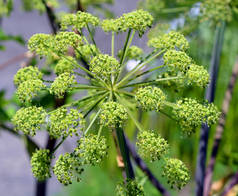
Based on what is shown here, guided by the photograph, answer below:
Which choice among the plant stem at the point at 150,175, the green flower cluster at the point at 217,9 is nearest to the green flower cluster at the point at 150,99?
the plant stem at the point at 150,175

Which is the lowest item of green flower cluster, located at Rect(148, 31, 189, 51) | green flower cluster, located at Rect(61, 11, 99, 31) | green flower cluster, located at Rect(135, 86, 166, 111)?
green flower cluster, located at Rect(135, 86, 166, 111)

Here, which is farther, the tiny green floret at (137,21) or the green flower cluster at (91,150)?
the tiny green floret at (137,21)

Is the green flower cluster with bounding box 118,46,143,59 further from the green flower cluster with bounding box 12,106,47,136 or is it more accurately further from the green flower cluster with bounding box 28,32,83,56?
the green flower cluster with bounding box 12,106,47,136

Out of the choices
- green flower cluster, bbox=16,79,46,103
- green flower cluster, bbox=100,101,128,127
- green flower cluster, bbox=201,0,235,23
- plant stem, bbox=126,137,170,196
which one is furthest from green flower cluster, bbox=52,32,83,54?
green flower cluster, bbox=201,0,235,23

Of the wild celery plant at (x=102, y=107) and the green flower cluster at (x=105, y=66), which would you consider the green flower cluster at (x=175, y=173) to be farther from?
the green flower cluster at (x=105, y=66)

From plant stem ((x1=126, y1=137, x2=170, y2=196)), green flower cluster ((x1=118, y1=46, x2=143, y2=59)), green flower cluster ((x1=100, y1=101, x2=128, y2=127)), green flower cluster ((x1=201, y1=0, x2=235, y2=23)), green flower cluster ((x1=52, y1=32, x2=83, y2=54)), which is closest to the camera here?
green flower cluster ((x1=100, y1=101, x2=128, y2=127))

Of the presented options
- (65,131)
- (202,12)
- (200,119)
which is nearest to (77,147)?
(65,131)
